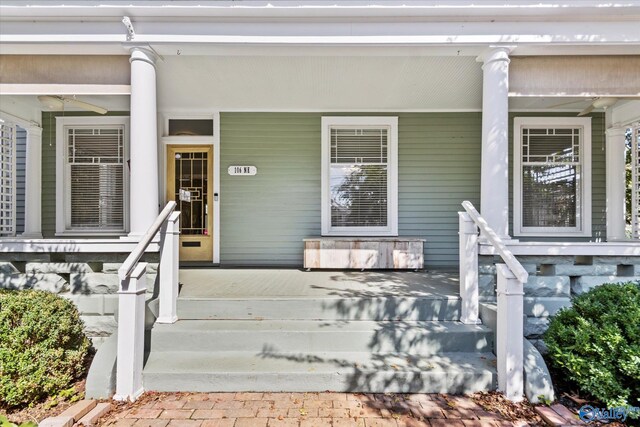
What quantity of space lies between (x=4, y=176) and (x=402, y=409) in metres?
6.57

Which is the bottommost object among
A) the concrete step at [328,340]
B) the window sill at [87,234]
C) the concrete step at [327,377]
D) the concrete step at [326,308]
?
the concrete step at [327,377]

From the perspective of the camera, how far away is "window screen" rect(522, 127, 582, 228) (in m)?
5.76

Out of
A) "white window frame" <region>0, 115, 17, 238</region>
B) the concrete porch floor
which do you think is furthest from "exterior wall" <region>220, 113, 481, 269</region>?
"white window frame" <region>0, 115, 17, 238</region>

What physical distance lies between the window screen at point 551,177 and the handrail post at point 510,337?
3.44 meters

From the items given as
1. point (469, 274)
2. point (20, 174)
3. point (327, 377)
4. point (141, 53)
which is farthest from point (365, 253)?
point (20, 174)

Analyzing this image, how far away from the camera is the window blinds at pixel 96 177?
584 cm

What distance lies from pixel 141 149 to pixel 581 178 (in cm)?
637

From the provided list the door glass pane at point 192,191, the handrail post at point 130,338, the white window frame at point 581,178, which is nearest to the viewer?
the handrail post at point 130,338

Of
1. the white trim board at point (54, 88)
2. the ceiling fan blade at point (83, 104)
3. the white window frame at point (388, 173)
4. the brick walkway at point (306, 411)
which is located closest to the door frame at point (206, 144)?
the ceiling fan blade at point (83, 104)

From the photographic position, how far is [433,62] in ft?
13.7

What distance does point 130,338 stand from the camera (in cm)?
280

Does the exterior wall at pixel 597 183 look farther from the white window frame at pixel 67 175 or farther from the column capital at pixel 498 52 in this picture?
the white window frame at pixel 67 175

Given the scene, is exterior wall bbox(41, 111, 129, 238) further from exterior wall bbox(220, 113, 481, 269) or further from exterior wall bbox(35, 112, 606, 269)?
exterior wall bbox(220, 113, 481, 269)

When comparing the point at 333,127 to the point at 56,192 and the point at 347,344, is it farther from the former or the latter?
the point at 56,192
